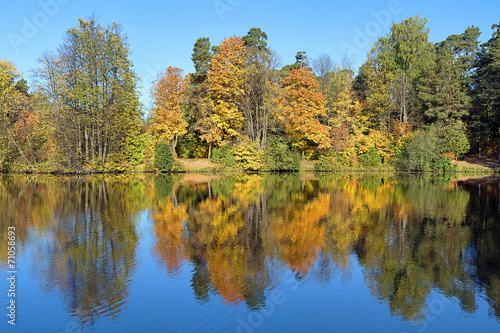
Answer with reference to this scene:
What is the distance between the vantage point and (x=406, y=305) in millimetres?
7621

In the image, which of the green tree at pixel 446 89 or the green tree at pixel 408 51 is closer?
the green tree at pixel 446 89

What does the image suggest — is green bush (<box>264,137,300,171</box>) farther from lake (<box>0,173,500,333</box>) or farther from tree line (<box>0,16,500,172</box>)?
lake (<box>0,173,500,333</box>)

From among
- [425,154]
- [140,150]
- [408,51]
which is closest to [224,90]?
[140,150]

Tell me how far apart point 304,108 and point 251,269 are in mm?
36608

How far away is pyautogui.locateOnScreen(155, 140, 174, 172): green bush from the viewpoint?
43094mm

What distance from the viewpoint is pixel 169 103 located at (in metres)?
44.6

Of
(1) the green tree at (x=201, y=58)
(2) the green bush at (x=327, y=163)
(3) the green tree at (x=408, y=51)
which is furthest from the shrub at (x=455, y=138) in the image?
(1) the green tree at (x=201, y=58)

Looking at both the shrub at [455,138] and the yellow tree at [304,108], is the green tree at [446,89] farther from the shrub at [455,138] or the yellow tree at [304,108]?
the yellow tree at [304,108]

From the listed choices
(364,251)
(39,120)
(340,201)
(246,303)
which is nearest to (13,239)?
(246,303)

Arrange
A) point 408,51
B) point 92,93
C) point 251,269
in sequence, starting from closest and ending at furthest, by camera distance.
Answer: point 251,269 → point 92,93 → point 408,51

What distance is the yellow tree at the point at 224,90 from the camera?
43.8 m

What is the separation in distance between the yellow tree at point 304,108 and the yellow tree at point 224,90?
5158 mm

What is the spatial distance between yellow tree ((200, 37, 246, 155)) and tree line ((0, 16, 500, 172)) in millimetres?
124

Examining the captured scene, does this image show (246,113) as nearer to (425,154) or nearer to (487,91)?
(425,154)
